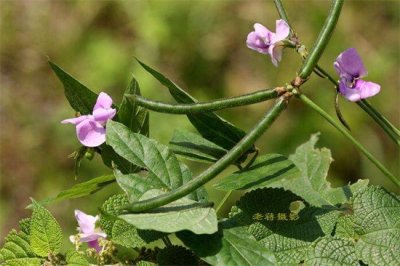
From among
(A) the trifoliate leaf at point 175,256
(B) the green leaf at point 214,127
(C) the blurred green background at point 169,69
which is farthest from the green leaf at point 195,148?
(C) the blurred green background at point 169,69

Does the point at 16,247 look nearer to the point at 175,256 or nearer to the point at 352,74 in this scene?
the point at 175,256

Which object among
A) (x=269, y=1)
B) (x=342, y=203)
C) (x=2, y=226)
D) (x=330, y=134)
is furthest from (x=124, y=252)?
(x=269, y=1)

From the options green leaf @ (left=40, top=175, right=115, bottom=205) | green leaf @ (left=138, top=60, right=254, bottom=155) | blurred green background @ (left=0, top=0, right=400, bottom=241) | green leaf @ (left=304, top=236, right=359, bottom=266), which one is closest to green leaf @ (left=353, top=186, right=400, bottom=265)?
green leaf @ (left=304, top=236, right=359, bottom=266)

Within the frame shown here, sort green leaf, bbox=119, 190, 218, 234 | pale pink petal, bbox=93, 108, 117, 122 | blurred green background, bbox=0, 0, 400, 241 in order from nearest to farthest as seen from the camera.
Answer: green leaf, bbox=119, 190, 218, 234
pale pink petal, bbox=93, 108, 117, 122
blurred green background, bbox=0, 0, 400, 241

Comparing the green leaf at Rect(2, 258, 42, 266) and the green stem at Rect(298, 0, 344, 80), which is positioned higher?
the green stem at Rect(298, 0, 344, 80)

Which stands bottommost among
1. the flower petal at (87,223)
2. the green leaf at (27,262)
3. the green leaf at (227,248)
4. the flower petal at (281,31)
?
the green leaf at (227,248)

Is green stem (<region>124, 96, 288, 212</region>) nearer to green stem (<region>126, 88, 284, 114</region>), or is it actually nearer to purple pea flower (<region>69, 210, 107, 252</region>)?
green stem (<region>126, 88, 284, 114</region>)

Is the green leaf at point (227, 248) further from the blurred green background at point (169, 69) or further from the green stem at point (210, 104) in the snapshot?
the blurred green background at point (169, 69)

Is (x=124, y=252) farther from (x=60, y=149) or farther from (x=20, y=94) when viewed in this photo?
(x=20, y=94)
